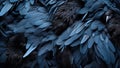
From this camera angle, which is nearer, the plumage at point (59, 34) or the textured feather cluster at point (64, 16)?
the plumage at point (59, 34)

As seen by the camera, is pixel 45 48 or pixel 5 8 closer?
pixel 45 48

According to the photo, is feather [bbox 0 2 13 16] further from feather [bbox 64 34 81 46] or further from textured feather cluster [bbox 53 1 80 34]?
feather [bbox 64 34 81 46]

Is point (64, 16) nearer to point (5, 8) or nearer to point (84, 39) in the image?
point (84, 39)

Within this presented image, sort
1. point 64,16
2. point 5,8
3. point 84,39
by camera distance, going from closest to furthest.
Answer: point 84,39 < point 64,16 < point 5,8

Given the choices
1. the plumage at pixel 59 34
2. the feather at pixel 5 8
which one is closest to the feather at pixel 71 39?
the plumage at pixel 59 34

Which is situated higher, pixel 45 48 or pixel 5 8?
pixel 5 8

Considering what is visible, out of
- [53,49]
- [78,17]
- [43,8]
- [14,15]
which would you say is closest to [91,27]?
[78,17]

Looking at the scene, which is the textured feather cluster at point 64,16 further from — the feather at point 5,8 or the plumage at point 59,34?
the feather at point 5,8

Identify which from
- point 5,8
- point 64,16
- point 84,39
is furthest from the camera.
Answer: point 5,8

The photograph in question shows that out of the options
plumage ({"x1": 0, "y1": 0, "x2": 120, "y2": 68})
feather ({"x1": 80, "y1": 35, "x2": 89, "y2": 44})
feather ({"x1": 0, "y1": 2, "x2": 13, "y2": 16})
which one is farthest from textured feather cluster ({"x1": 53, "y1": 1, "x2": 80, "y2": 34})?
feather ({"x1": 0, "y1": 2, "x2": 13, "y2": 16})

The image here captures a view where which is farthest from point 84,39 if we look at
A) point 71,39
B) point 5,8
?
point 5,8

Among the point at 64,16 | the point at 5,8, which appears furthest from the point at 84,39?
the point at 5,8

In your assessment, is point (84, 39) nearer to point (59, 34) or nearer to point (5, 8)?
point (59, 34)
